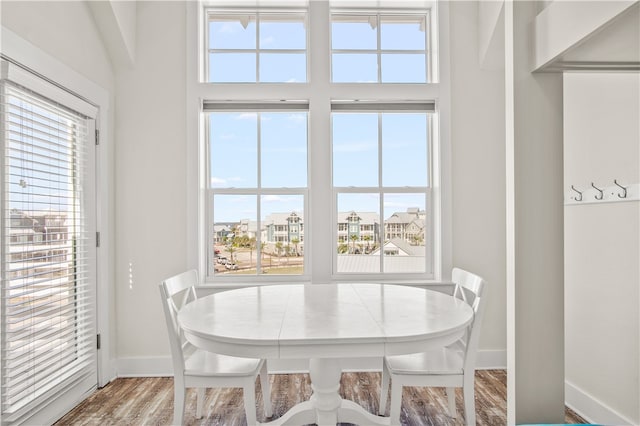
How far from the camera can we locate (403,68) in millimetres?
3184

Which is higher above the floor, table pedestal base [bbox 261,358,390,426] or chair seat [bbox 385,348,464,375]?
chair seat [bbox 385,348,464,375]

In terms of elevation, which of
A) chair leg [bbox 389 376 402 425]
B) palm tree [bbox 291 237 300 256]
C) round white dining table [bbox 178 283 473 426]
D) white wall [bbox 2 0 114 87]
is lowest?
chair leg [bbox 389 376 402 425]

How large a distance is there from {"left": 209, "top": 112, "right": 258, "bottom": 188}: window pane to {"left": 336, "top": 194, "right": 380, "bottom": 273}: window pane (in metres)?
0.78

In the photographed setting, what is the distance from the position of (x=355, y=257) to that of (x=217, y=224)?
1.16 meters

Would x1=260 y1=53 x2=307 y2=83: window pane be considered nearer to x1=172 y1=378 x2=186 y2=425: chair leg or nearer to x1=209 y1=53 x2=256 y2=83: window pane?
x1=209 y1=53 x2=256 y2=83: window pane

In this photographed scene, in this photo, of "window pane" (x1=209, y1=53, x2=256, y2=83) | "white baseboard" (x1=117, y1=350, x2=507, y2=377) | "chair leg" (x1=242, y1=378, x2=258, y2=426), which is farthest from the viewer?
"window pane" (x1=209, y1=53, x2=256, y2=83)

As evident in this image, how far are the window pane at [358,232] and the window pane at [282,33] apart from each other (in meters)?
1.32

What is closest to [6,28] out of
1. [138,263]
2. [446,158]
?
[138,263]

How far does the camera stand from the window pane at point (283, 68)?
Answer: 3156 millimetres

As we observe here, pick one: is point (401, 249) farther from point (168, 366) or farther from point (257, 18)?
point (257, 18)

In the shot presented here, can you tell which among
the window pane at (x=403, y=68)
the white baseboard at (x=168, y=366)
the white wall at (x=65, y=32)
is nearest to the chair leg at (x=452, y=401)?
the white baseboard at (x=168, y=366)

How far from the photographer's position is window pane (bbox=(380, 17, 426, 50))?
3199mm

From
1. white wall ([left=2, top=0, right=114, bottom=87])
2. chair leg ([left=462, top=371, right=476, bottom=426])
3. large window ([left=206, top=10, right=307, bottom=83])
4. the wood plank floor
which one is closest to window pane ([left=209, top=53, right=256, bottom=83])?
large window ([left=206, top=10, right=307, bottom=83])

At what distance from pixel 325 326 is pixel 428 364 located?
72 centimetres
